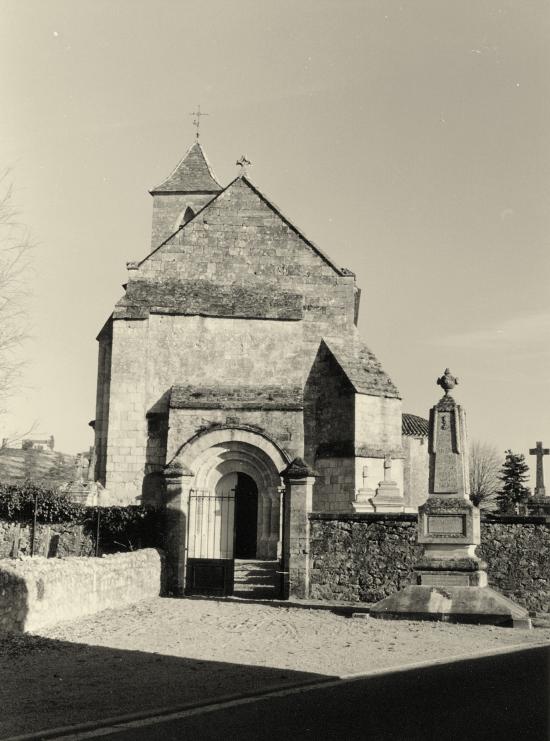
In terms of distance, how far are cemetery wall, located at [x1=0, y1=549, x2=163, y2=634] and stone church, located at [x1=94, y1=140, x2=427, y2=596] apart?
5.22m

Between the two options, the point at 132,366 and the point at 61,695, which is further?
the point at 132,366

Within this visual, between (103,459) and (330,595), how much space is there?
8.29m

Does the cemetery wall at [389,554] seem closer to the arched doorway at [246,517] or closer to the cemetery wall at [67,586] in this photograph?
the cemetery wall at [67,586]

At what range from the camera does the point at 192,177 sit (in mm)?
36750

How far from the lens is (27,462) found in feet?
112

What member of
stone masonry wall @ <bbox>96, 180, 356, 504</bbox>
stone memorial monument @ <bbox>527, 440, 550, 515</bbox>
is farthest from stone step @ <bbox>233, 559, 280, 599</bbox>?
stone memorial monument @ <bbox>527, 440, 550, 515</bbox>

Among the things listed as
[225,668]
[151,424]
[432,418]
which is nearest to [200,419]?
[151,424]

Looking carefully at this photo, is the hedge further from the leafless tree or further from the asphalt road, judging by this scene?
the leafless tree

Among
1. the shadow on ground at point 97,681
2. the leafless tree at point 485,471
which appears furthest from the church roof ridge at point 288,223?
the leafless tree at point 485,471

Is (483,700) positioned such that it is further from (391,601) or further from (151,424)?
(151,424)

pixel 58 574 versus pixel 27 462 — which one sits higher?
pixel 27 462

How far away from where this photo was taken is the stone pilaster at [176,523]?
1659 centimetres

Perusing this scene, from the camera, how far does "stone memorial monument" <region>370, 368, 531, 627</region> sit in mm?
12711

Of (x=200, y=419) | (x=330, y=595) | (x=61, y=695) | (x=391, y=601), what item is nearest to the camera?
(x=61, y=695)
